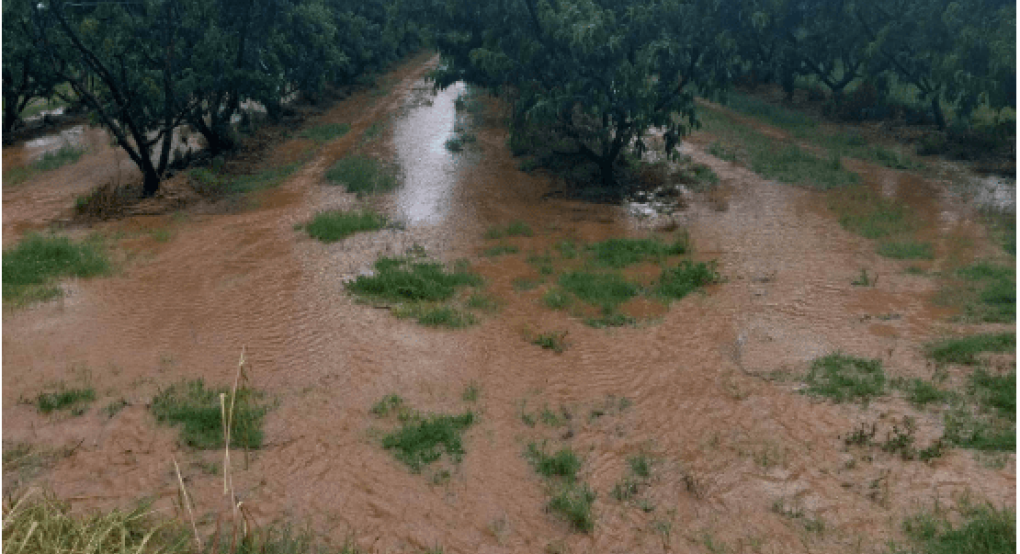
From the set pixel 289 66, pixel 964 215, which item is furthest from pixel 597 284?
pixel 289 66

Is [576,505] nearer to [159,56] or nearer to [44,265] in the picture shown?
[44,265]

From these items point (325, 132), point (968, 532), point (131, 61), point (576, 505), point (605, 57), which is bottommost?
point (325, 132)

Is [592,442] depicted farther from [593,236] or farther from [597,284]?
[593,236]

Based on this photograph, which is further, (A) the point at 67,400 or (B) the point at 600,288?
(B) the point at 600,288

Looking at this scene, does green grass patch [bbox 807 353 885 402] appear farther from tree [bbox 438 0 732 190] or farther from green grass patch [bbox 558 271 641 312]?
tree [bbox 438 0 732 190]

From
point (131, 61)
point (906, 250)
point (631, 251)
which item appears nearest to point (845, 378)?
point (631, 251)

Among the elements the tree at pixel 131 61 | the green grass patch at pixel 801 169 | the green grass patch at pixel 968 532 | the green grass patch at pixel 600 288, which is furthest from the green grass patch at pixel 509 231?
the green grass patch at pixel 968 532
